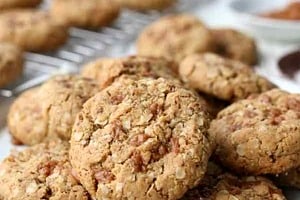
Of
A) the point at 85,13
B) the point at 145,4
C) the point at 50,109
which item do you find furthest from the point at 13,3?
the point at 50,109

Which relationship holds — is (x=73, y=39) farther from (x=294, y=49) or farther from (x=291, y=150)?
(x=291, y=150)

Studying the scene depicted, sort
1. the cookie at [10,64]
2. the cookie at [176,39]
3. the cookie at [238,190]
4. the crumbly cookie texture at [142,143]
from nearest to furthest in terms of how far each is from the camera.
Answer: the crumbly cookie texture at [142,143]
the cookie at [238,190]
the cookie at [10,64]
the cookie at [176,39]

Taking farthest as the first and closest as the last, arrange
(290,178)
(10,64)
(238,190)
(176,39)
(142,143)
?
(176,39) → (10,64) → (290,178) → (238,190) → (142,143)

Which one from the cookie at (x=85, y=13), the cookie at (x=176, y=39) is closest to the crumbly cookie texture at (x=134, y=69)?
the cookie at (x=176, y=39)

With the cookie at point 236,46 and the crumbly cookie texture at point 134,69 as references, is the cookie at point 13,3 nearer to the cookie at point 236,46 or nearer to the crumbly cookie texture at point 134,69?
the cookie at point 236,46

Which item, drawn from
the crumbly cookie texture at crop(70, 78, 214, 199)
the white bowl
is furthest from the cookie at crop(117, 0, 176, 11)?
the crumbly cookie texture at crop(70, 78, 214, 199)

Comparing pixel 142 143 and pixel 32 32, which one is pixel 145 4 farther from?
pixel 142 143
